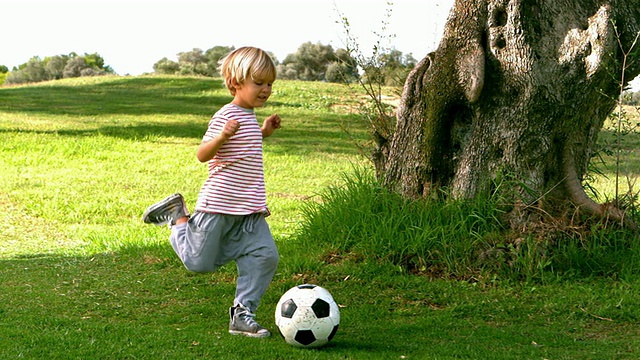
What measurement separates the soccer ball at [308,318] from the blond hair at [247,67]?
1376mm

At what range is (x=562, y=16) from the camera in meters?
7.03

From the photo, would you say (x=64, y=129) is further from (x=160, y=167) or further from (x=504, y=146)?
(x=504, y=146)

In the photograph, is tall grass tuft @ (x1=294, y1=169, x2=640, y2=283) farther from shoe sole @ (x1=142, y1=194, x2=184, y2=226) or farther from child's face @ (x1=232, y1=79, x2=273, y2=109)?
child's face @ (x1=232, y1=79, x2=273, y2=109)

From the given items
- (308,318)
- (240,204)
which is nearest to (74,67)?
(240,204)

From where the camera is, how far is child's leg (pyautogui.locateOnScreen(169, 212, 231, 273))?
5.19 metres

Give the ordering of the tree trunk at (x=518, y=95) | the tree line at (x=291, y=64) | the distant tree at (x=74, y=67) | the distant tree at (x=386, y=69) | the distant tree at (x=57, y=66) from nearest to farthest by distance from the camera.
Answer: the tree trunk at (x=518, y=95) → the distant tree at (x=386, y=69) → the tree line at (x=291, y=64) → the distant tree at (x=74, y=67) → the distant tree at (x=57, y=66)

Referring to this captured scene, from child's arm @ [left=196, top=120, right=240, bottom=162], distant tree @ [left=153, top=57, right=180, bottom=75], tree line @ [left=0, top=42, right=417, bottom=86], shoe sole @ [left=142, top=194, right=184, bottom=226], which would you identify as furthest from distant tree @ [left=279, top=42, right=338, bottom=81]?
child's arm @ [left=196, top=120, right=240, bottom=162]

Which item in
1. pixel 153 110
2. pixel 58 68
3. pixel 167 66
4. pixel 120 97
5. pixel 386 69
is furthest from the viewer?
pixel 58 68

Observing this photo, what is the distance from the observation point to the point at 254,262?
5.16 meters

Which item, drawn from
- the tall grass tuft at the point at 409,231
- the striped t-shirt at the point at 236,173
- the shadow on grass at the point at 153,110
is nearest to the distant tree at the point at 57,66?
the shadow on grass at the point at 153,110

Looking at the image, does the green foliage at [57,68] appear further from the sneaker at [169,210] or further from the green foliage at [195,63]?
the sneaker at [169,210]

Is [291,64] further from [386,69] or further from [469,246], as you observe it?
[469,246]

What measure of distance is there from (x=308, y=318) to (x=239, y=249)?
680 mm

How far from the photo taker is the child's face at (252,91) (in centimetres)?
517
